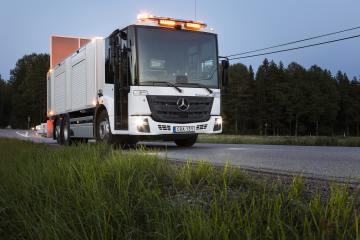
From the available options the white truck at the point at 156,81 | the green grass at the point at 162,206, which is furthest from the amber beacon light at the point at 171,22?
the green grass at the point at 162,206

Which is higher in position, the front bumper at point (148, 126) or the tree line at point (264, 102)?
the tree line at point (264, 102)

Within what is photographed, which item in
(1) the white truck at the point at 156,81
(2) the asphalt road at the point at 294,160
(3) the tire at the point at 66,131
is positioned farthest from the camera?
(3) the tire at the point at 66,131

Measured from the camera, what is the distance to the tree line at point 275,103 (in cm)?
9056

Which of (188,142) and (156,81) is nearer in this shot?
(156,81)

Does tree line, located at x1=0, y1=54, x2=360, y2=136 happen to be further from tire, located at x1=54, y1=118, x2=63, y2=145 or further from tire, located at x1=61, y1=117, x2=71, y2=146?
tire, located at x1=61, y1=117, x2=71, y2=146

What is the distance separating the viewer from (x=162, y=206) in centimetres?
316

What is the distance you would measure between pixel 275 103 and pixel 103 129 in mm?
83281

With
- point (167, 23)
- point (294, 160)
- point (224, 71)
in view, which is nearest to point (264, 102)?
point (224, 71)

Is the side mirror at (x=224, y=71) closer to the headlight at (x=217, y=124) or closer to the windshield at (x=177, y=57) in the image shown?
the windshield at (x=177, y=57)

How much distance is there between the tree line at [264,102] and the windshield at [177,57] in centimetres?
7476

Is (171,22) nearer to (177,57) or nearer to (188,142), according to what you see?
(177,57)

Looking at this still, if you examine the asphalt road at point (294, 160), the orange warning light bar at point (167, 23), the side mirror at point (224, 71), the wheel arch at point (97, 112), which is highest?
the orange warning light bar at point (167, 23)

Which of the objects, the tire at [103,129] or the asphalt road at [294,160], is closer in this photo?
the asphalt road at [294,160]

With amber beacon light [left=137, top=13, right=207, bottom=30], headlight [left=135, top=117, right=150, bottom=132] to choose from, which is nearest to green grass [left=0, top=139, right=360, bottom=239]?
headlight [left=135, top=117, right=150, bottom=132]
